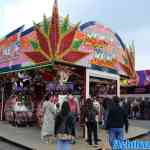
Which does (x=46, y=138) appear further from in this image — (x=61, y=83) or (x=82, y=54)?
(x=82, y=54)

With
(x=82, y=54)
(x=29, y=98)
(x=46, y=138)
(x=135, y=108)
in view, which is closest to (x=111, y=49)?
(x=82, y=54)

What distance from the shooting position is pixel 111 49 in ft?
55.4

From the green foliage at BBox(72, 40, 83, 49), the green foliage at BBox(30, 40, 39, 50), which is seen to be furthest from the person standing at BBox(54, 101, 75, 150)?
the green foliage at BBox(30, 40, 39, 50)

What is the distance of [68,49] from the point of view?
13414 millimetres

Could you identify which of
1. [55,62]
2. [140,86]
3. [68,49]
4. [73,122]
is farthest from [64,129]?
[140,86]

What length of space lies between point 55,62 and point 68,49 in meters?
0.73

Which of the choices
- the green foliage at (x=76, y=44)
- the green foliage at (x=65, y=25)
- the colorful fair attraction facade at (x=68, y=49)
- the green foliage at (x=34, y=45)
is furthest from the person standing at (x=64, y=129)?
the green foliage at (x=34, y=45)

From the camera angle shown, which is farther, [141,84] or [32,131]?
[141,84]

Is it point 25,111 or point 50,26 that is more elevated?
point 50,26

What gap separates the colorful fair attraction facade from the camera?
43.1 ft

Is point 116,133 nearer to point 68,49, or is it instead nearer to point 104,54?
point 68,49

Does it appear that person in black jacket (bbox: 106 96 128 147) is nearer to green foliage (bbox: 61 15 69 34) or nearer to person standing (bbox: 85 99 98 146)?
person standing (bbox: 85 99 98 146)

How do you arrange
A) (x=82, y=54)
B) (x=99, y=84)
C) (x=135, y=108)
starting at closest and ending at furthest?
(x=82, y=54) < (x=99, y=84) < (x=135, y=108)

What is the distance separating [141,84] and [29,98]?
14.2 m
